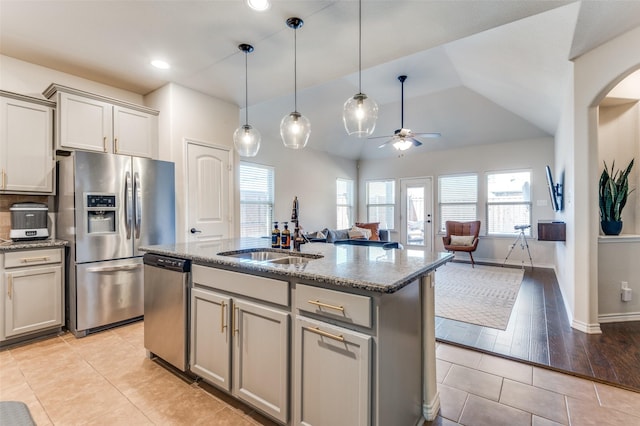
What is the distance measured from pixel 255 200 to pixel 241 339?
4.38 m

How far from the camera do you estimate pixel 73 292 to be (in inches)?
117

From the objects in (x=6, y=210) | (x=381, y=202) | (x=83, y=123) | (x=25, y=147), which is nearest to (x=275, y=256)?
(x=83, y=123)

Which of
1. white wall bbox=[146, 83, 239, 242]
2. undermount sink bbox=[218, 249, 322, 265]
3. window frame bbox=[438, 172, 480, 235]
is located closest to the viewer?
undermount sink bbox=[218, 249, 322, 265]

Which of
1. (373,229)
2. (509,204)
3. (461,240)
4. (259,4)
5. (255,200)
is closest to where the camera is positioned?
(259,4)

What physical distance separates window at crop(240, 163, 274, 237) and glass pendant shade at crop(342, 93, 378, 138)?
3.79 m

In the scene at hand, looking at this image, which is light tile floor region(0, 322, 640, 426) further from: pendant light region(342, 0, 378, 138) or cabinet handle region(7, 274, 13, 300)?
pendant light region(342, 0, 378, 138)

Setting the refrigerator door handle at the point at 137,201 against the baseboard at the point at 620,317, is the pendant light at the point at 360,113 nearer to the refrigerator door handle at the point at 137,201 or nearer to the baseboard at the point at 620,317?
the refrigerator door handle at the point at 137,201

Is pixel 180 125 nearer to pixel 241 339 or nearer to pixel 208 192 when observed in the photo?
pixel 208 192

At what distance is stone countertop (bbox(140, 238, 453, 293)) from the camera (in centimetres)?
135

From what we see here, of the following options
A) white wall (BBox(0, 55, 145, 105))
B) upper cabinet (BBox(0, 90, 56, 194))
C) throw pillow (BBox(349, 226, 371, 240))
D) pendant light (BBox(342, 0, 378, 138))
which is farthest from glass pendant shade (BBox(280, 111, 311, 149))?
throw pillow (BBox(349, 226, 371, 240))

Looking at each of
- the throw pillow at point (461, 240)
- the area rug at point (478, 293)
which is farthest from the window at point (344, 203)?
the area rug at point (478, 293)

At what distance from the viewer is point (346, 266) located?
1.66 metres

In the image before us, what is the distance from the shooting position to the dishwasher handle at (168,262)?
215cm

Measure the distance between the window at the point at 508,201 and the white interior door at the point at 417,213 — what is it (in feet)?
4.34
